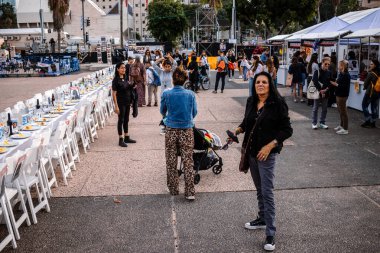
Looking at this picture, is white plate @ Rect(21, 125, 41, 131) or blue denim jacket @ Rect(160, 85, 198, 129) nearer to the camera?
blue denim jacket @ Rect(160, 85, 198, 129)

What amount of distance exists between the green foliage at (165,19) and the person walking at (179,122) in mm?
68230

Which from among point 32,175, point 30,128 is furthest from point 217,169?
point 30,128

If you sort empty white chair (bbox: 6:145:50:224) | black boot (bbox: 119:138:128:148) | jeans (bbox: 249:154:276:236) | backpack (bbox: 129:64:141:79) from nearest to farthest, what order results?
jeans (bbox: 249:154:276:236)
empty white chair (bbox: 6:145:50:224)
black boot (bbox: 119:138:128:148)
backpack (bbox: 129:64:141:79)

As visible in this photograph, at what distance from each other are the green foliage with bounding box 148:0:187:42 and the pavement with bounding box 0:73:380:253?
6533cm

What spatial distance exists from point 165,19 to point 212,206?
69838mm

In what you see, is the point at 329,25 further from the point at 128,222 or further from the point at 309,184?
the point at 128,222

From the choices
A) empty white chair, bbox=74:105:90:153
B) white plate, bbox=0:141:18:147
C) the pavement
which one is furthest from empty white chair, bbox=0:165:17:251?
empty white chair, bbox=74:105:90:153

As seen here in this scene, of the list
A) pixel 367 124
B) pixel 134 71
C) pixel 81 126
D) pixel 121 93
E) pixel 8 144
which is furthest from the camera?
pixel 134 71

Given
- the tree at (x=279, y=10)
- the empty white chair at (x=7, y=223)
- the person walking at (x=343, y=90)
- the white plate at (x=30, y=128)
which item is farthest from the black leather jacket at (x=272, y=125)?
the tree at (x=279, y=10)

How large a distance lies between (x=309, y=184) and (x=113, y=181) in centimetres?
311

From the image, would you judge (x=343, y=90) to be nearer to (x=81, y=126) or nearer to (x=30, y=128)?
(x=81, y=126)

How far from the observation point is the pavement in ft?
16.1

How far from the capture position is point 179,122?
19.7 ft

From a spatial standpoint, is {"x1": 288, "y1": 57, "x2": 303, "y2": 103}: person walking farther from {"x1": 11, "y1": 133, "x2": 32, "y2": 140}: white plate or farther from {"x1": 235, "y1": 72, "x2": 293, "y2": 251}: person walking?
{"x1": 235, "y1": 72, "x2": 293, "y2": 251}: person walking
